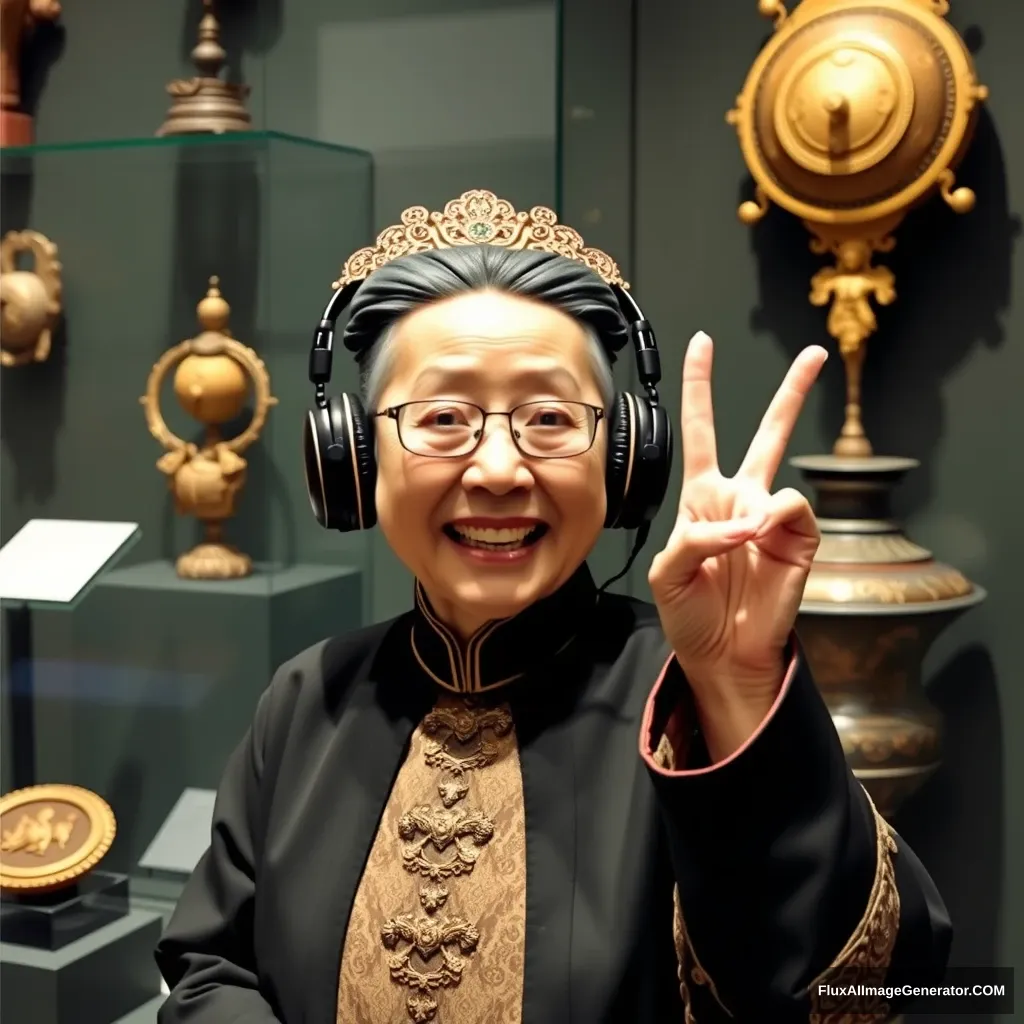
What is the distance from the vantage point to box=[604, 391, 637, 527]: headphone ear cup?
1251mm

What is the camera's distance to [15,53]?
2.93 m

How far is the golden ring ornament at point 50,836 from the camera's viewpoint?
2234mm

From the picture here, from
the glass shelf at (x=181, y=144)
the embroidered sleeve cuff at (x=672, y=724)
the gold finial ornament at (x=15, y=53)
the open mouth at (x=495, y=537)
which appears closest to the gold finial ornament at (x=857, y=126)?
the glass shelf at (x=181, y=144)

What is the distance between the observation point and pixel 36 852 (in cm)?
228

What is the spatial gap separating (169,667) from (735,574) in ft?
6.01

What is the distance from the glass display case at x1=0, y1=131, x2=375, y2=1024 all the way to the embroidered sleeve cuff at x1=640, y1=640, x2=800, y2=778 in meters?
1.54

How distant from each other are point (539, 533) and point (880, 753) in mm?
1118

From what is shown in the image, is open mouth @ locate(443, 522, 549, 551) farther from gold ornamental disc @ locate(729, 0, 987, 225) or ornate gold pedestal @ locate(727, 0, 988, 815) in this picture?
gold ornamental disc @ locate(729, 0, 987, 225)

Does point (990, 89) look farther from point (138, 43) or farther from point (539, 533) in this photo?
point (138, 43)

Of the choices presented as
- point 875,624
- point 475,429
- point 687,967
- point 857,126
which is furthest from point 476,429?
point 857,126

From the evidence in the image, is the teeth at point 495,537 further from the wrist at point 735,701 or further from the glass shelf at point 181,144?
the glass shelf at point 181,144

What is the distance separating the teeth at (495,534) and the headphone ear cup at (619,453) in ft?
0.32

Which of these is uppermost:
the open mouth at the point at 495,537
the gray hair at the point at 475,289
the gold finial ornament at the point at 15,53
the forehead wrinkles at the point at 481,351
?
the gold finial ornament at the point at 15,53

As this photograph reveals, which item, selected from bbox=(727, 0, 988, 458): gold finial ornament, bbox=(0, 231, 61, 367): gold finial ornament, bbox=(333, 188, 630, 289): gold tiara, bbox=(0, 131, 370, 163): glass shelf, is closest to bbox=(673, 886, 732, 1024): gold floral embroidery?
bbox=(333, 188, 630, 289): gold tiara
